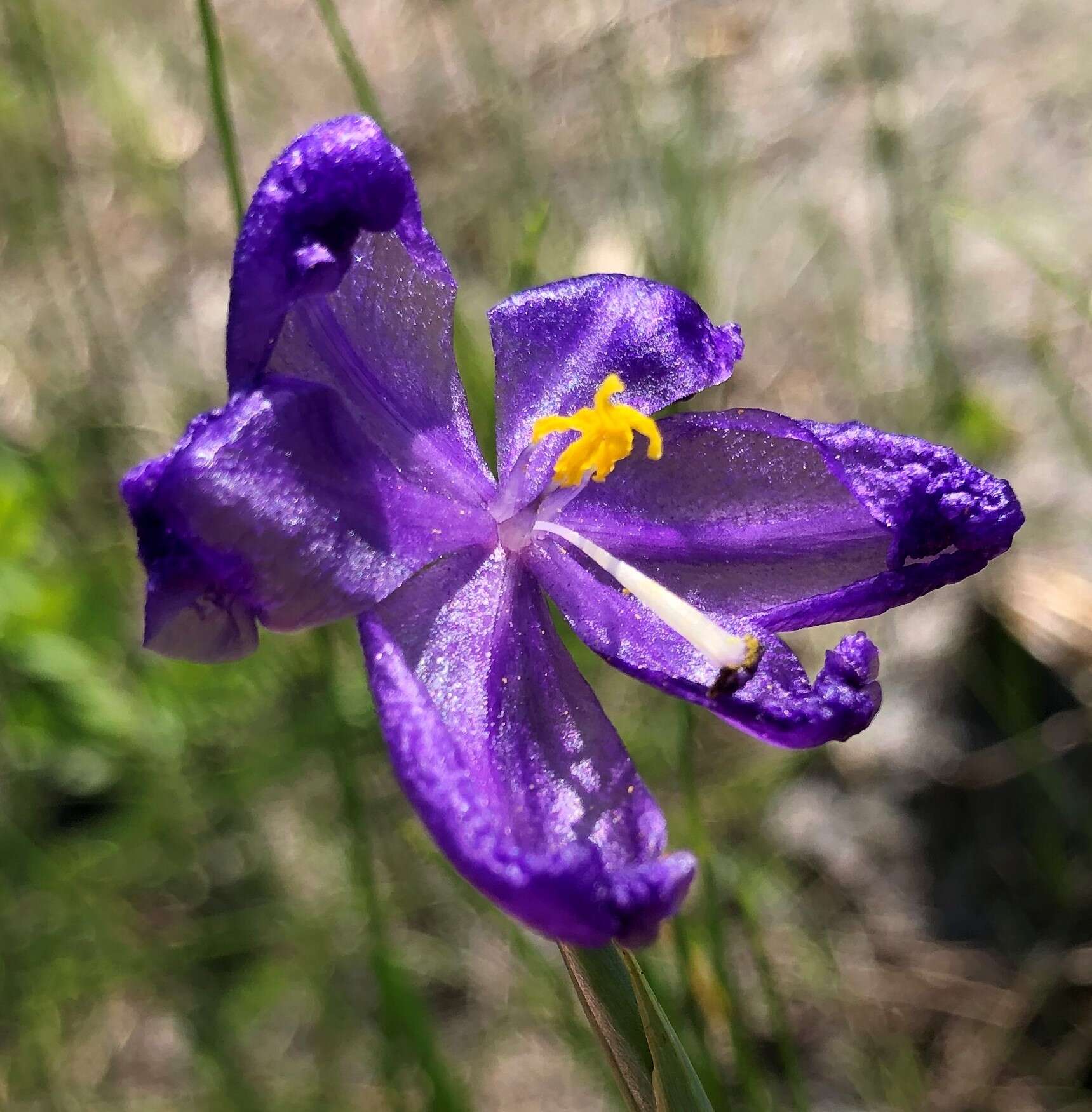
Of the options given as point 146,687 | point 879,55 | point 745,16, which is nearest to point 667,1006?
point 146,687

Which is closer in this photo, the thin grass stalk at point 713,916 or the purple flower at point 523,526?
the purple flower at point 523,526

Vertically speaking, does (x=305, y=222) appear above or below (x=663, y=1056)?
above

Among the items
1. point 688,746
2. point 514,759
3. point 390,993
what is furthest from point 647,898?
point 390,993

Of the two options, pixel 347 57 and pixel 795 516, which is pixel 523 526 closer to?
pixel 795 516

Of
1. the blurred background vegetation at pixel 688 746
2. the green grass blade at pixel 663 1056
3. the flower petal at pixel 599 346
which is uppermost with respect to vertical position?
the flower petal at pixel 599 346

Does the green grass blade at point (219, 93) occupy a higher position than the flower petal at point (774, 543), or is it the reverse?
the green grass blade at point (219, 93)

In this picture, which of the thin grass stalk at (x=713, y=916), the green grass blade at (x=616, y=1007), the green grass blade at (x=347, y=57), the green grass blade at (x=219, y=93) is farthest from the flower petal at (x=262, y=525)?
the green grass blade at (x=347, y=57)

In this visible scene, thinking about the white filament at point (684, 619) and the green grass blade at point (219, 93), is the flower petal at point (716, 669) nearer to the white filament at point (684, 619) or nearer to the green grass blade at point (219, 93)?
the white filament at point (684, 619)

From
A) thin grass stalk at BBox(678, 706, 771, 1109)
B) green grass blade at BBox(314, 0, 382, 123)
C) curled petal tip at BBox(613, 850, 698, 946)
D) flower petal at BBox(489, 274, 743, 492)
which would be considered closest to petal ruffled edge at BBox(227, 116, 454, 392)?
flower petal at BBox(489, 274, 743, 492)
